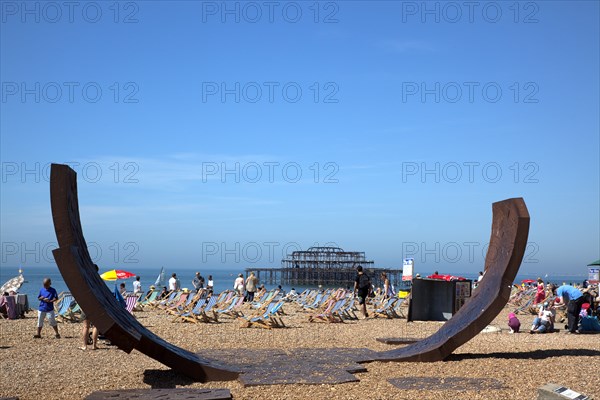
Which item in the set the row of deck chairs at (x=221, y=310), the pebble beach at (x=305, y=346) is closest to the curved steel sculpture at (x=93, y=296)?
the pebble beach at (x=305, y=346)

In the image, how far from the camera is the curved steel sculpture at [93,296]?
705 centimetres

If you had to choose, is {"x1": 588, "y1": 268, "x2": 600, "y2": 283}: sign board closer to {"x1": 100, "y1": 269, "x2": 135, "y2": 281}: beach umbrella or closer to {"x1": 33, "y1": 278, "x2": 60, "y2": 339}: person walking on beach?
{"x1": 100, "y1": 269, "x2": 135, "y2": 281}: beach umbrella

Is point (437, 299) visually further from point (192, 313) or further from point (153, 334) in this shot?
point (153, 334)

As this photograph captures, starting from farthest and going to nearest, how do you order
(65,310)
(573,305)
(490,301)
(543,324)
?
(65,310) → (543,324) → (573,305) → (490,301)

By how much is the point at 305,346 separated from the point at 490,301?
3.20 metres

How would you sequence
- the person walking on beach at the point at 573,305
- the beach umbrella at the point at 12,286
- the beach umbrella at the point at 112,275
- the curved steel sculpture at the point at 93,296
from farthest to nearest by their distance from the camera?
the beach umbrella at the point at 112,275 → the beach umbrella at the point at 12,286 → the person walking on beach at the point at 573,305 → the curved steel sculpture at the point at 93,296

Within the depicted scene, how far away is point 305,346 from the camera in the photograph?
427 inches

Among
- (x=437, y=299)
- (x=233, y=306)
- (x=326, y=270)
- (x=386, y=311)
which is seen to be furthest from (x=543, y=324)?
(x=326, y=270)

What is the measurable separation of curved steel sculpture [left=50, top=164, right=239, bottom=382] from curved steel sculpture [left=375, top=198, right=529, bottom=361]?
2.51 metres

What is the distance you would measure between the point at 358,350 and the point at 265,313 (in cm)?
463

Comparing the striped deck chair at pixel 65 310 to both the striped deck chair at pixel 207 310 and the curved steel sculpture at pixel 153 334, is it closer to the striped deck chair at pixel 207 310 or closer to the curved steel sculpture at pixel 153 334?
the striped deck chair at pixel 207 310

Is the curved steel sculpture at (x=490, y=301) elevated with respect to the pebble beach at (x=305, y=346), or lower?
elevated

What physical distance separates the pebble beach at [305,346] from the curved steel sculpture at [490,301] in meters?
0.22


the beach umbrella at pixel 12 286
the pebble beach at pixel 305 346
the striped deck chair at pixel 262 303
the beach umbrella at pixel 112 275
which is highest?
the beach umbrella at pixel 112 275
